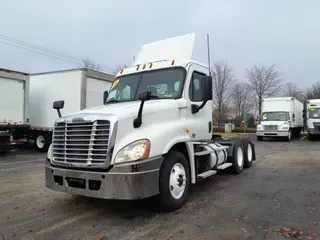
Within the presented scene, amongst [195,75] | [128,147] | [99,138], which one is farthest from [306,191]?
[99,138]

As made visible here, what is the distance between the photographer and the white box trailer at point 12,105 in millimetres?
12453

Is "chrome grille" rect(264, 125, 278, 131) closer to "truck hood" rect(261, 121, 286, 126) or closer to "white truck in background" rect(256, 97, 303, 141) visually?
"white truck in background" rect(256, 97, 303, 141)

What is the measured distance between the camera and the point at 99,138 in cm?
437

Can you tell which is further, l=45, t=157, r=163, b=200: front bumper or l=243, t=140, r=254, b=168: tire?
l=243, t=140, r=254, b=168: tire

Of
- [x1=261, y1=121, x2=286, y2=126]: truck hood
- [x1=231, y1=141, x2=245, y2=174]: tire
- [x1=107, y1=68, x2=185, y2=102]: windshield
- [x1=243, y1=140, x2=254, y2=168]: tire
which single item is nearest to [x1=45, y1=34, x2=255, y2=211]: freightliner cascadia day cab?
[x1=107, y1=68, x2=185, y2=102]: windshield

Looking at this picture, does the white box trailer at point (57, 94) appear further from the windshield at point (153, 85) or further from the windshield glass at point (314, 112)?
the windshield glass at point (314, 112)

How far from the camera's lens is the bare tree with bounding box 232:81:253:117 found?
2123 inches

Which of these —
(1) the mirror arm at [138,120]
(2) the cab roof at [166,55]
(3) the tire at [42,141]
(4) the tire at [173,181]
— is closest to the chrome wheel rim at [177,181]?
(4) the tire at [173,181]

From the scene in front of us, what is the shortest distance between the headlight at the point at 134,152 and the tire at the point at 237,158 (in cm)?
454

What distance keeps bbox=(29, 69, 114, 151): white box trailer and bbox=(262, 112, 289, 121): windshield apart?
14.6m

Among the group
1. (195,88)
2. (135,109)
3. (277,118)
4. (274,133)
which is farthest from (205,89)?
(277,118)

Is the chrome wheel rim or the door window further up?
the door window

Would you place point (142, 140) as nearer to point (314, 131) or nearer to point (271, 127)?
point (271, 127)

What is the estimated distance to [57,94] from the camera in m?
13.4
